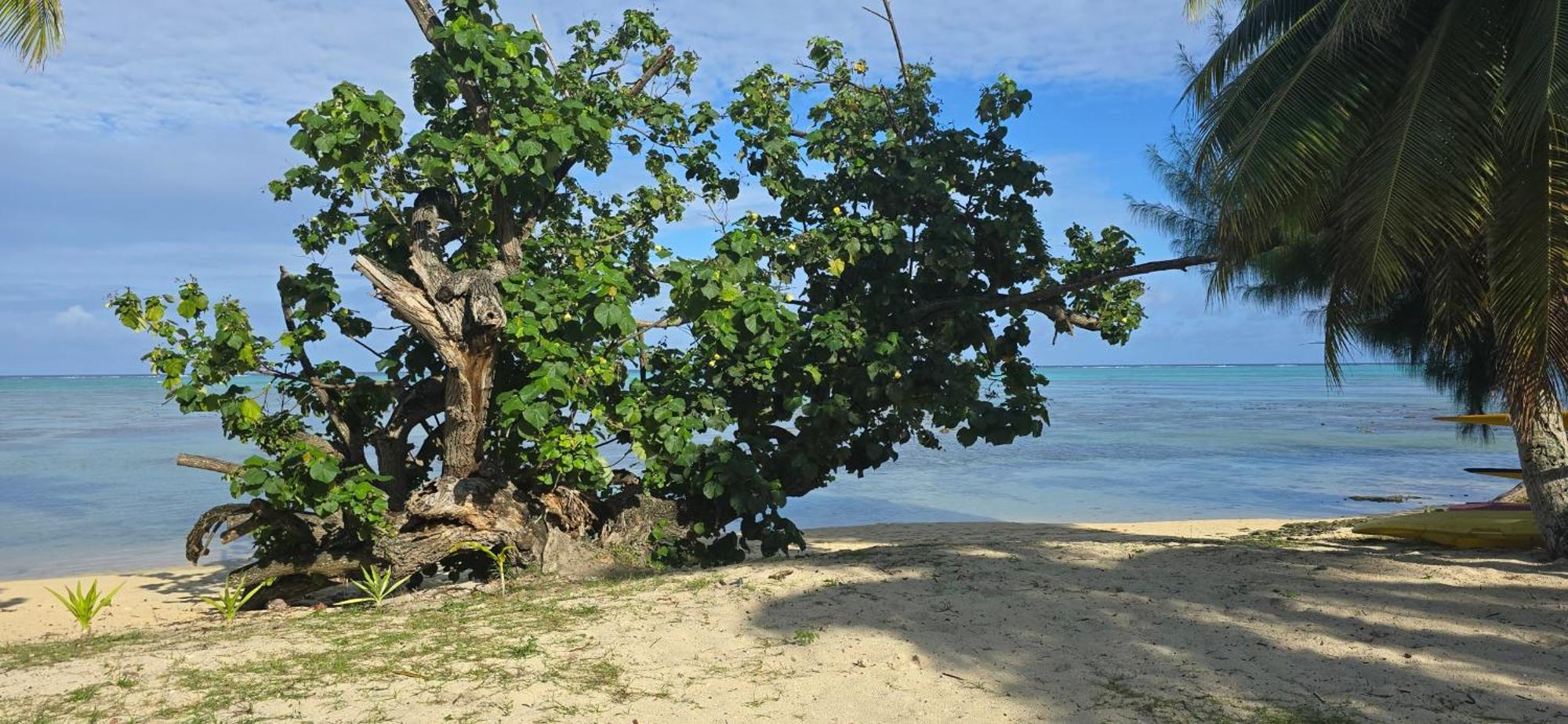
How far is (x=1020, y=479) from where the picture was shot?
18.6m

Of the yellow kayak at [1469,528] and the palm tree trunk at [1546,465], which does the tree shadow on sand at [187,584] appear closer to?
the yellow kayak at [1469,528]

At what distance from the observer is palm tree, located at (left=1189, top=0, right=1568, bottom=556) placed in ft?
17.4

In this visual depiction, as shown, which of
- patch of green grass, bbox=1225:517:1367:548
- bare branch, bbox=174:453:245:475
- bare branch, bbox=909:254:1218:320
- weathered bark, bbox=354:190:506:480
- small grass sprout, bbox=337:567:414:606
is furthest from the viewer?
bare branch, bbox=909:254:1218:320

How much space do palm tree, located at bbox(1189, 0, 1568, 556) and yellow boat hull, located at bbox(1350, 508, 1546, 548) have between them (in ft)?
1.76

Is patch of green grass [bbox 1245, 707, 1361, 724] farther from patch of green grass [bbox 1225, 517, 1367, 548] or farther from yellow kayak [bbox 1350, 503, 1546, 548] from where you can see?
yellow kayak [bbox 1350, 503, 1546, 548]

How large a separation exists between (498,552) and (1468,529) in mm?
6689

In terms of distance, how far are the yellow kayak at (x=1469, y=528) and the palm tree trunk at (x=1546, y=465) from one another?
0.18 m

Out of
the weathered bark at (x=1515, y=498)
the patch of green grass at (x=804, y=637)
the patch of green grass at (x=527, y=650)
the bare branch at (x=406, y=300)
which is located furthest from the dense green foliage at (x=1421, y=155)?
the bare branch at (x=406, y=300)

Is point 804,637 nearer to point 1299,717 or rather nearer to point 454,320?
point 1299,717

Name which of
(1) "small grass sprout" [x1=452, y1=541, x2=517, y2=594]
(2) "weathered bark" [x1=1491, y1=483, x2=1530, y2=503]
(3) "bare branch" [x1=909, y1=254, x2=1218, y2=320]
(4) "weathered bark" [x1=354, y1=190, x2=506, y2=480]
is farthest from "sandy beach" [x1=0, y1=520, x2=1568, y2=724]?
(2) "weathered bark" [x1=1491, y1=483, x2=1530, y2=503]

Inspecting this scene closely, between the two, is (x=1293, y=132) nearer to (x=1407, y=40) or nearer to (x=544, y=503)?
(x=1407, y=40)

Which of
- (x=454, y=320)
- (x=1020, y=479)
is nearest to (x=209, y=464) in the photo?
(x=454, y=320)

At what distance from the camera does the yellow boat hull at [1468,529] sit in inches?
261

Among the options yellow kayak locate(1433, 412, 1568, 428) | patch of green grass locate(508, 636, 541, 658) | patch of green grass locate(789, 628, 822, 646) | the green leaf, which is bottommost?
patch of green grass locate(789, 628, 822, 646)
